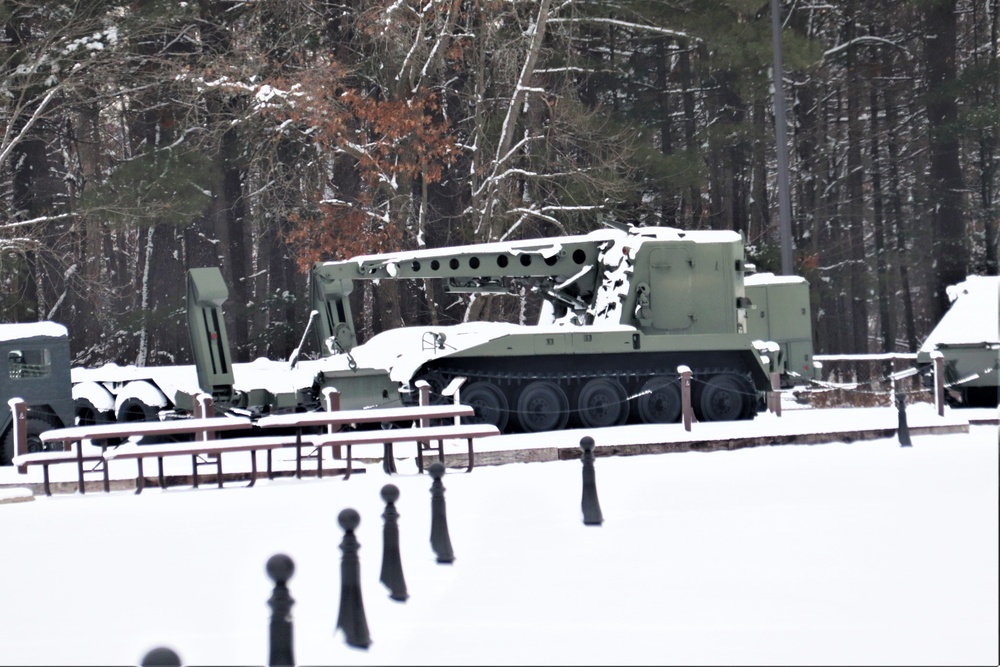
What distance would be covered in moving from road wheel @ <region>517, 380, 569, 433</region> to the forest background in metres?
8.39

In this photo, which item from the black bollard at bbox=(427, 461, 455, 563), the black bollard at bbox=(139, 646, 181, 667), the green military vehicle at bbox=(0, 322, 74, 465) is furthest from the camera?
the green military vehicle at bbox=(0, 322, 74, 465)

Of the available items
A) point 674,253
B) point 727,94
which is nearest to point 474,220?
point 674,253

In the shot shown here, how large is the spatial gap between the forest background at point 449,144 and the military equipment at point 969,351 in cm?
780

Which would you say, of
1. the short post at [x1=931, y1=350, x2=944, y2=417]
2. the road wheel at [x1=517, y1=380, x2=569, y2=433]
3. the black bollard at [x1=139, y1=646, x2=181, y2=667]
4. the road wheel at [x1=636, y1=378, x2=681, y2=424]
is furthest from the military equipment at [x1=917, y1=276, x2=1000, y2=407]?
the black bollard at [x1=139, y1=646, x2=181, y2=667]

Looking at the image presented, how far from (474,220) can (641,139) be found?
855 cm

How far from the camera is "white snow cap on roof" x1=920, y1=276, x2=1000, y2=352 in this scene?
72.8 feet

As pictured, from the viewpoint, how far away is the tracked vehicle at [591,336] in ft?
63.5

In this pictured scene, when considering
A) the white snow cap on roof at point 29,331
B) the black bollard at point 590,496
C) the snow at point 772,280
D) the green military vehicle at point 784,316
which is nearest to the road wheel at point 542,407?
the green military vehicle at point 784,316

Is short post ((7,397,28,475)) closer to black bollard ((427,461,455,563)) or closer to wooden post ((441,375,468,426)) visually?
wooden post ((441,375,468,426))

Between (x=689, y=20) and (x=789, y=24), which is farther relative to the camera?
(x=789, y=24)

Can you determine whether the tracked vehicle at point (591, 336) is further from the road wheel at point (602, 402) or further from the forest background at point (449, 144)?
the forest background at point (449, 144)

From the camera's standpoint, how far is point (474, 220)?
28.0 metres

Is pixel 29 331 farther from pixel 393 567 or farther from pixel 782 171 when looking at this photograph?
pixel 782 171

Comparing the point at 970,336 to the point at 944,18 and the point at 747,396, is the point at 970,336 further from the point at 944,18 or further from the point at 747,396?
the point at 944,18
